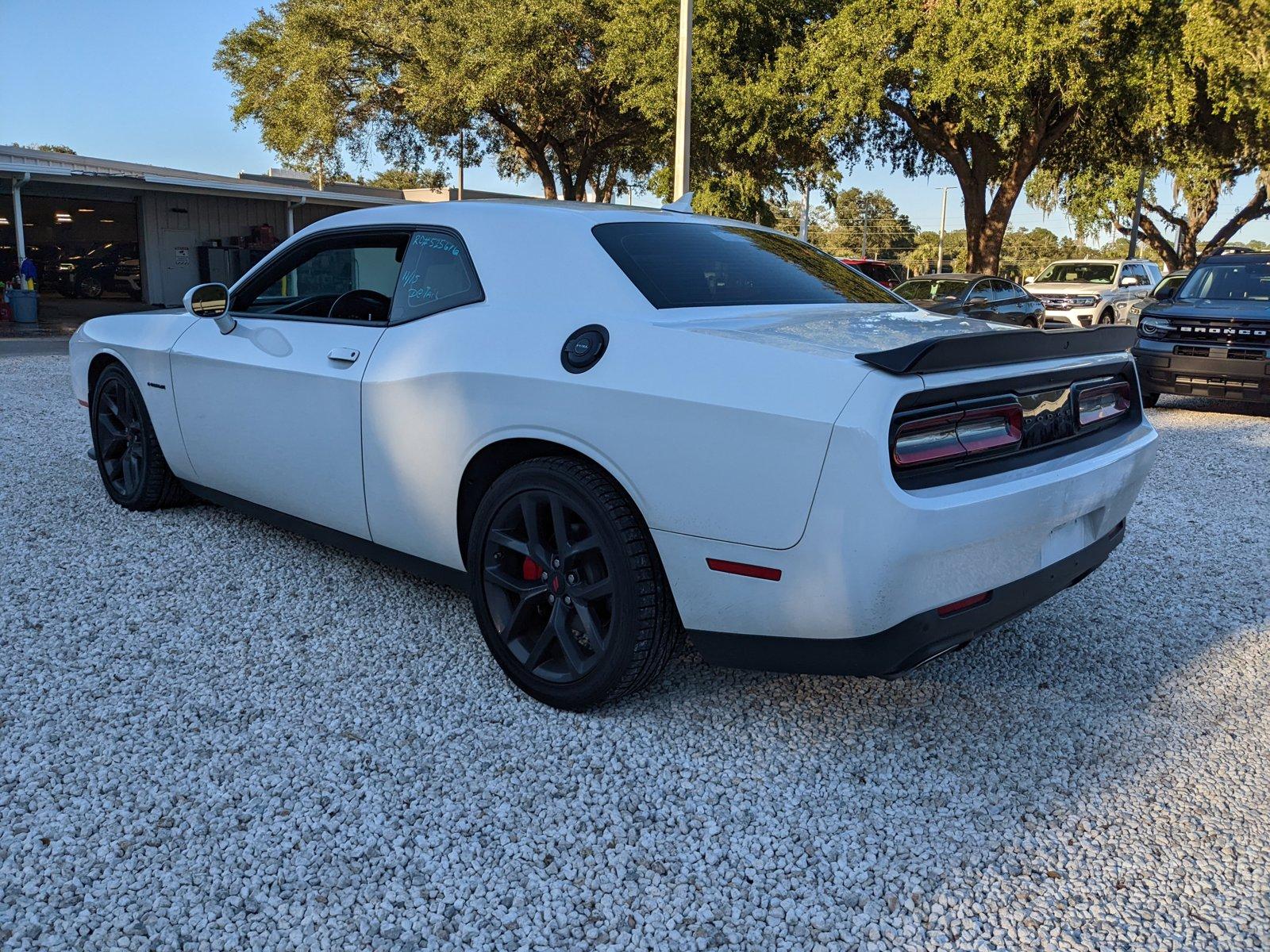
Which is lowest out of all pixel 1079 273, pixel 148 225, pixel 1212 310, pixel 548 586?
pixel 548 586

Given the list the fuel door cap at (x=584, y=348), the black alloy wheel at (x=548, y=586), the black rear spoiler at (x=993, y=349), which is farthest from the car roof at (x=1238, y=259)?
the black alloy wheel at (x=548, y=586)

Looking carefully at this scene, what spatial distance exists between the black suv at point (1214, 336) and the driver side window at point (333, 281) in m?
8.18

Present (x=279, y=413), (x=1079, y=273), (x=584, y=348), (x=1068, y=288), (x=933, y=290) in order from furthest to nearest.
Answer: (x=1079, y=273) < (x=1068, y=288) < (x=933, y=290) < (x=279, y=413) < (x=584, y=348)

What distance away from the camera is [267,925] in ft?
6.86

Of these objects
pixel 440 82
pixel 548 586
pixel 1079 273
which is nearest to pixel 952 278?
pixel 1079 273

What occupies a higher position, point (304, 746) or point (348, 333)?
point (348, 333)

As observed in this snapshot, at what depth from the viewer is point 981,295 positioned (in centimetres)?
1537

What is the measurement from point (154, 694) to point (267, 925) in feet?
4.21

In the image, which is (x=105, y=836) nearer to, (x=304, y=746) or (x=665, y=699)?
(x=304, y=746)

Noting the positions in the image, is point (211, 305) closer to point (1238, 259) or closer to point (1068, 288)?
point (1238, 259)

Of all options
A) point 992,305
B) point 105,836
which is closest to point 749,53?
point 992,305

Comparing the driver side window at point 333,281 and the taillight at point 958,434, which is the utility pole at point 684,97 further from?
the taillight at point 958,434

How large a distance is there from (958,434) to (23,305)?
72.2ft

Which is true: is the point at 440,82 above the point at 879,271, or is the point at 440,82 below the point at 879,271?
above
